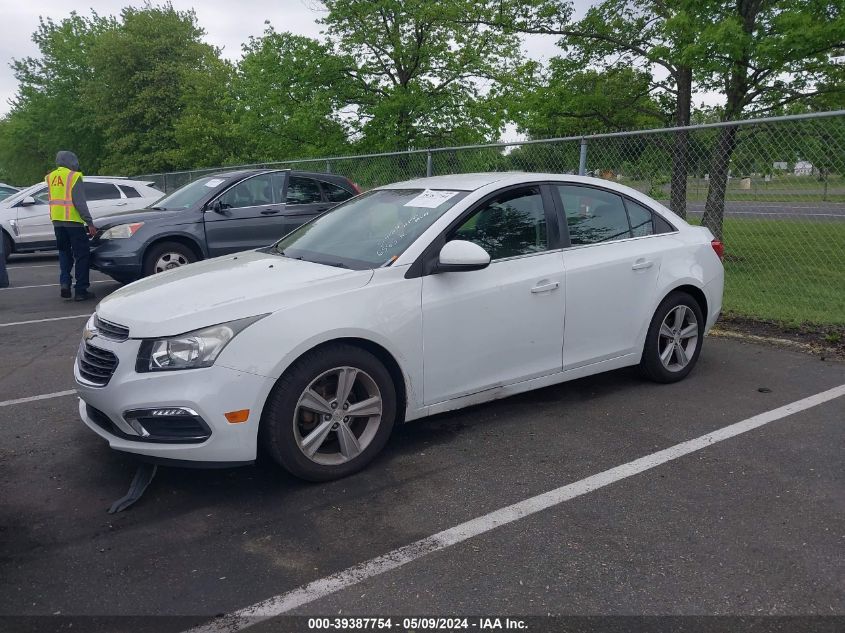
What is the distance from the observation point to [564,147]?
8.81 meters

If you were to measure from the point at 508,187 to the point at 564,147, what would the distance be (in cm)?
451

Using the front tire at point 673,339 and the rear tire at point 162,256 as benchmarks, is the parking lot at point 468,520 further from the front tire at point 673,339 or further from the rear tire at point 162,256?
the rear tire at point 162,256

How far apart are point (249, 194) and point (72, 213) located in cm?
226

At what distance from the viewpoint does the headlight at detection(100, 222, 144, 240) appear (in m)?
9.34

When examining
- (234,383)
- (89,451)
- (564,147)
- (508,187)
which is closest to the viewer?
(234,383)

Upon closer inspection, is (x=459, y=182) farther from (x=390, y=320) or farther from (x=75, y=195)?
(x=75, y=195)

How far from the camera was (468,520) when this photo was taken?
337 cm

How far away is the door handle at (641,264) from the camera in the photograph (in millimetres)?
5020

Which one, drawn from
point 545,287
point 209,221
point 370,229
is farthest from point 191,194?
point 545,287

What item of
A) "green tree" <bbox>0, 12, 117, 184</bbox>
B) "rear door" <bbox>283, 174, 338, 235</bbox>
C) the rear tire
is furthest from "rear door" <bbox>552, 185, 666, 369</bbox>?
"green tree" <bbox>0, 12, 117, 184</bbox>

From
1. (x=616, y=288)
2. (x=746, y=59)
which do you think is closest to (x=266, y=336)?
(x=616, y=288)

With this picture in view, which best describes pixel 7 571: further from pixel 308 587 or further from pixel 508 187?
pixel 508 187

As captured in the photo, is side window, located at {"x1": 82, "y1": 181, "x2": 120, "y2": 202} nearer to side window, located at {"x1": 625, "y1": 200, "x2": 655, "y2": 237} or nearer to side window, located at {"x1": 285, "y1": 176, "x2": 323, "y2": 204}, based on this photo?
side window, located at {"x1": 285, "y1": 176, "x2": 323, "y2": 204}

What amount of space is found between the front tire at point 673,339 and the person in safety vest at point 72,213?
23.7 feet
